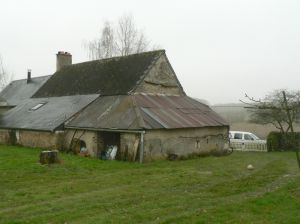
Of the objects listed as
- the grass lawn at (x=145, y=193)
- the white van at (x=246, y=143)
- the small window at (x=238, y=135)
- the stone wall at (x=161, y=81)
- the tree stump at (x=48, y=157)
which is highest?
the stone wall at (x=161, y=81)

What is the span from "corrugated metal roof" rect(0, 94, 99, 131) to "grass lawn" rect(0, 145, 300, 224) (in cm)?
628

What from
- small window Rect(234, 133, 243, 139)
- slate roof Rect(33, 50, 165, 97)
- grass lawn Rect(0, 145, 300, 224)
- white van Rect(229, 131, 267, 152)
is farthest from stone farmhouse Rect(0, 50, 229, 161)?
small window Rect(234, 133, 243, 139)

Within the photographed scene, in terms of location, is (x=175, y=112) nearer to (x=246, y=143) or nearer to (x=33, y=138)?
(x=33, y=138)

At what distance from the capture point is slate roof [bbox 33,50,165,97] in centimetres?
2419

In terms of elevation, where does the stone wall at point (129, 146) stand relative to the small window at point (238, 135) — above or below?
below

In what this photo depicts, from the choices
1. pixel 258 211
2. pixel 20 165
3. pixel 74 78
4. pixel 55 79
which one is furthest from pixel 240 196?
pixel 55 79

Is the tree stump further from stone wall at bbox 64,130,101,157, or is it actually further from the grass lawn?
stone wall at bbox 64,130,101,157

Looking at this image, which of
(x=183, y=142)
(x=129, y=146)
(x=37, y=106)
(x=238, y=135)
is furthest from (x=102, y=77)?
(x=238, y=135)

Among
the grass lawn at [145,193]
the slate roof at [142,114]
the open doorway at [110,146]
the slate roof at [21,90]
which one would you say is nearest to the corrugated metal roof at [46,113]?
the slate roof at [142,114]

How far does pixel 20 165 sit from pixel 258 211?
10.8m

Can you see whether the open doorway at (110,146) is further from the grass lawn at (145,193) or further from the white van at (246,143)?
the white van at (246,143)

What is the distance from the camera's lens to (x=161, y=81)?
982 inches

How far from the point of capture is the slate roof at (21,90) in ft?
111

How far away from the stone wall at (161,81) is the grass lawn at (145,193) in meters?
7.83
